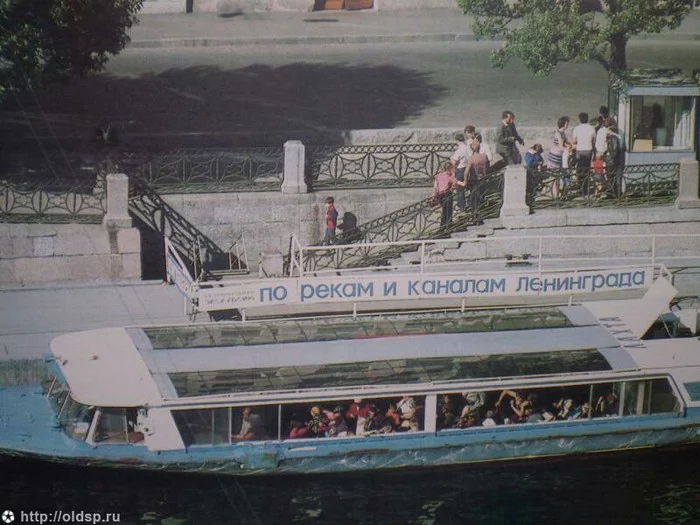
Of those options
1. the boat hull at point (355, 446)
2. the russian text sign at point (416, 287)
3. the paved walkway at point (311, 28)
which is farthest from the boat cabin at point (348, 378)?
the paved walkway at point (311, 28)

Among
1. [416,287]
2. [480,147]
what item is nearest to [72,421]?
[416,287]

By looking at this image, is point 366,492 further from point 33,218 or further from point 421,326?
point 33,218

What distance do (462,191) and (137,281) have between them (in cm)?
671

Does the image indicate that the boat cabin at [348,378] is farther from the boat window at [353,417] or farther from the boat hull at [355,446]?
the boat hull at [355,446]

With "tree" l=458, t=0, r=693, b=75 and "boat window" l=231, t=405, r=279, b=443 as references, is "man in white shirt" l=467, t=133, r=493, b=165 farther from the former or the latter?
"boat window" l=231, t=405, r=279, b=443

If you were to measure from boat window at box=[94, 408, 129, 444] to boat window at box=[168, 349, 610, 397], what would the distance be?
41.2 inches

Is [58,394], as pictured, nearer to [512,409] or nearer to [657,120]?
[512,409]

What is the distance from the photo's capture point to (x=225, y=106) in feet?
122

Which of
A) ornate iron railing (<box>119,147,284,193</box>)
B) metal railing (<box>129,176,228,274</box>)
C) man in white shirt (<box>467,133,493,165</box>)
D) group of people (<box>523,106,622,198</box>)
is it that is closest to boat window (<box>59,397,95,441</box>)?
metal railing (<box>129,176,228,274</box>)

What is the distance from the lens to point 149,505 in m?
24.6

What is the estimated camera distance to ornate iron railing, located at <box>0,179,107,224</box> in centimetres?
3050

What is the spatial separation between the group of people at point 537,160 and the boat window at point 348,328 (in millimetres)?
4513

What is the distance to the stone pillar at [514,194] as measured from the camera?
30469 millimetres

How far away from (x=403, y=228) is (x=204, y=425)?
841cm
